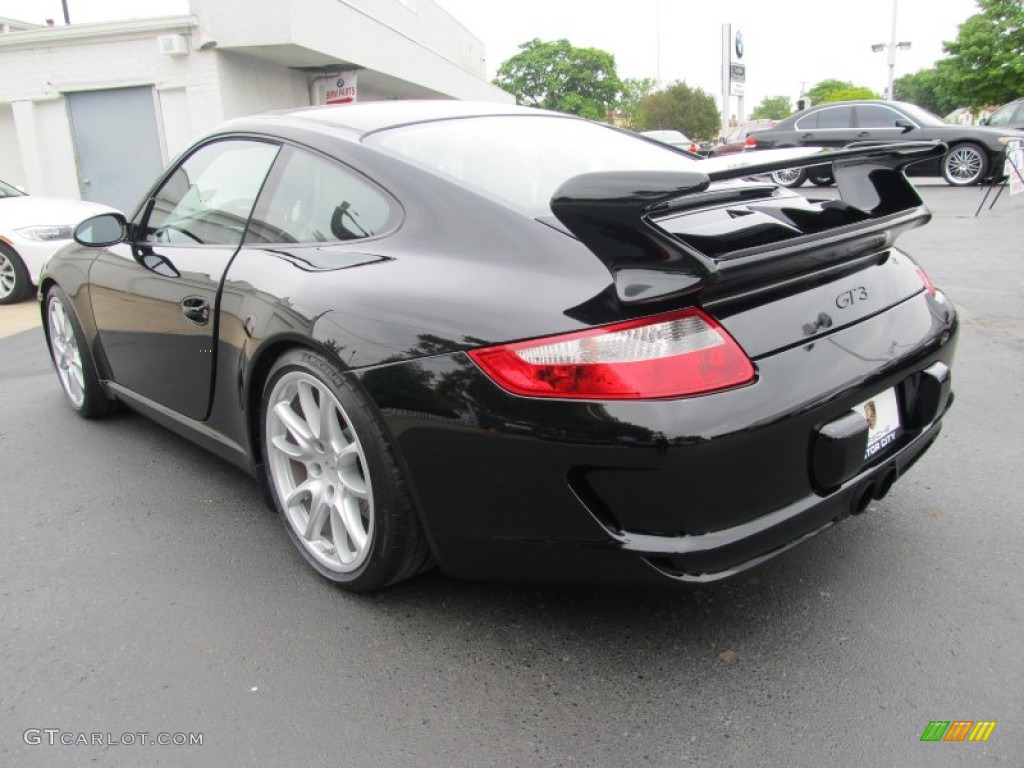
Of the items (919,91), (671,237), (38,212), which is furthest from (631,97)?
(671,237)

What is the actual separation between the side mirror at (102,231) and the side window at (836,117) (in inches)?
556

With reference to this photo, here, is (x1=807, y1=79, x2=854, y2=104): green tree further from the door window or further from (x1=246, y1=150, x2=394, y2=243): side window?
(x1=246, y1=150, x2=394, y2=243): side window

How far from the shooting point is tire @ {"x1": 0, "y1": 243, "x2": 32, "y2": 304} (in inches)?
323

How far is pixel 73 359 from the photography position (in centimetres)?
410

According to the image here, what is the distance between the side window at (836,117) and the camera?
1462cm

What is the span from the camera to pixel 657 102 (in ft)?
217

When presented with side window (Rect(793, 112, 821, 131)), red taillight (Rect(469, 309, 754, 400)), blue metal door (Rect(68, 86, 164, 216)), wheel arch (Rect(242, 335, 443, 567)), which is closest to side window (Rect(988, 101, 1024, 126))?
side window (Rect(793, 112, 821, 131))

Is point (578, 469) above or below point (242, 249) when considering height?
below

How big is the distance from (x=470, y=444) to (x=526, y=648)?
63cm

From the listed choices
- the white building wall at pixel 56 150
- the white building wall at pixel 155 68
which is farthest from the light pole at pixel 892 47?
the white building wall at pixel 56 150

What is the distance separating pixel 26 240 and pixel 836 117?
1322 cm

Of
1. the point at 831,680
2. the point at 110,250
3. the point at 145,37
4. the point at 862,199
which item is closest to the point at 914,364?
the point at 862,199

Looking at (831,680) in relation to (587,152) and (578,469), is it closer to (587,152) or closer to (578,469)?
(578,469)

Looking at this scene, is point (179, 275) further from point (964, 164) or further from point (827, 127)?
point (964, 164)
